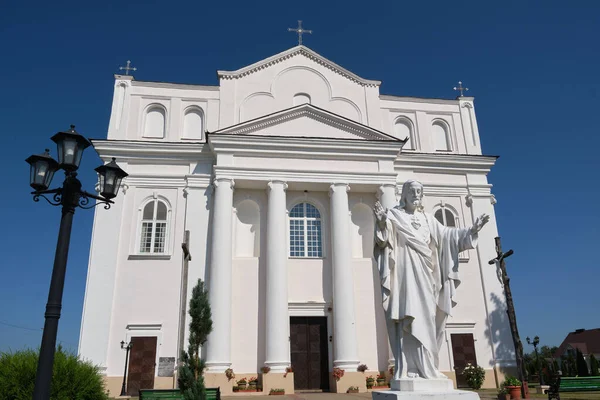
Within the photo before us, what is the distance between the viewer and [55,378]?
893 centimetres

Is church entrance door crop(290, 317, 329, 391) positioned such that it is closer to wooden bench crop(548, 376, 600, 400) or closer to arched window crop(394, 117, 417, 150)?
wooden bench crop(548, 376, 600, 400)

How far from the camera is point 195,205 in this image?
21625 mm

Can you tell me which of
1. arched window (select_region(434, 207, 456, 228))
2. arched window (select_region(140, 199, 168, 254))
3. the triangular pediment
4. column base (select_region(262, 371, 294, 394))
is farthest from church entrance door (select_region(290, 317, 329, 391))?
the triangular pediment

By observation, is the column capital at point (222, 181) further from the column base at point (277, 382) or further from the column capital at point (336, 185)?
the column base at point (277, 382)

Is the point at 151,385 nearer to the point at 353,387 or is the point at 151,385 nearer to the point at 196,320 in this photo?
the point at 353,387

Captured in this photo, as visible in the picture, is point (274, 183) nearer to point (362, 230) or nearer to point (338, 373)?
point (362, 230)

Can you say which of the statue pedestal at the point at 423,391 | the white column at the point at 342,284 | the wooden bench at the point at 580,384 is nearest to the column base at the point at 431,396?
the statue pedestal at the point at 423,391

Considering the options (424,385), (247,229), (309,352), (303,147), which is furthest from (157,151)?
(424,385)

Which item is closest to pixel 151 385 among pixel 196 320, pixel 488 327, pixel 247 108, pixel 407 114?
pixel 196 320

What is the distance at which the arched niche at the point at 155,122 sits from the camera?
23.3 metres

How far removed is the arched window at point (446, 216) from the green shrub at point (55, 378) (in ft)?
59.5

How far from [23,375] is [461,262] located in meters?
19.0

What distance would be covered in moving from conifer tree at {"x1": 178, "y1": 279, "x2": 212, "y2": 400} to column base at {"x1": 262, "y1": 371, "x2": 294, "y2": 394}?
9245 mm

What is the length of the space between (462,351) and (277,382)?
8.87 meters
